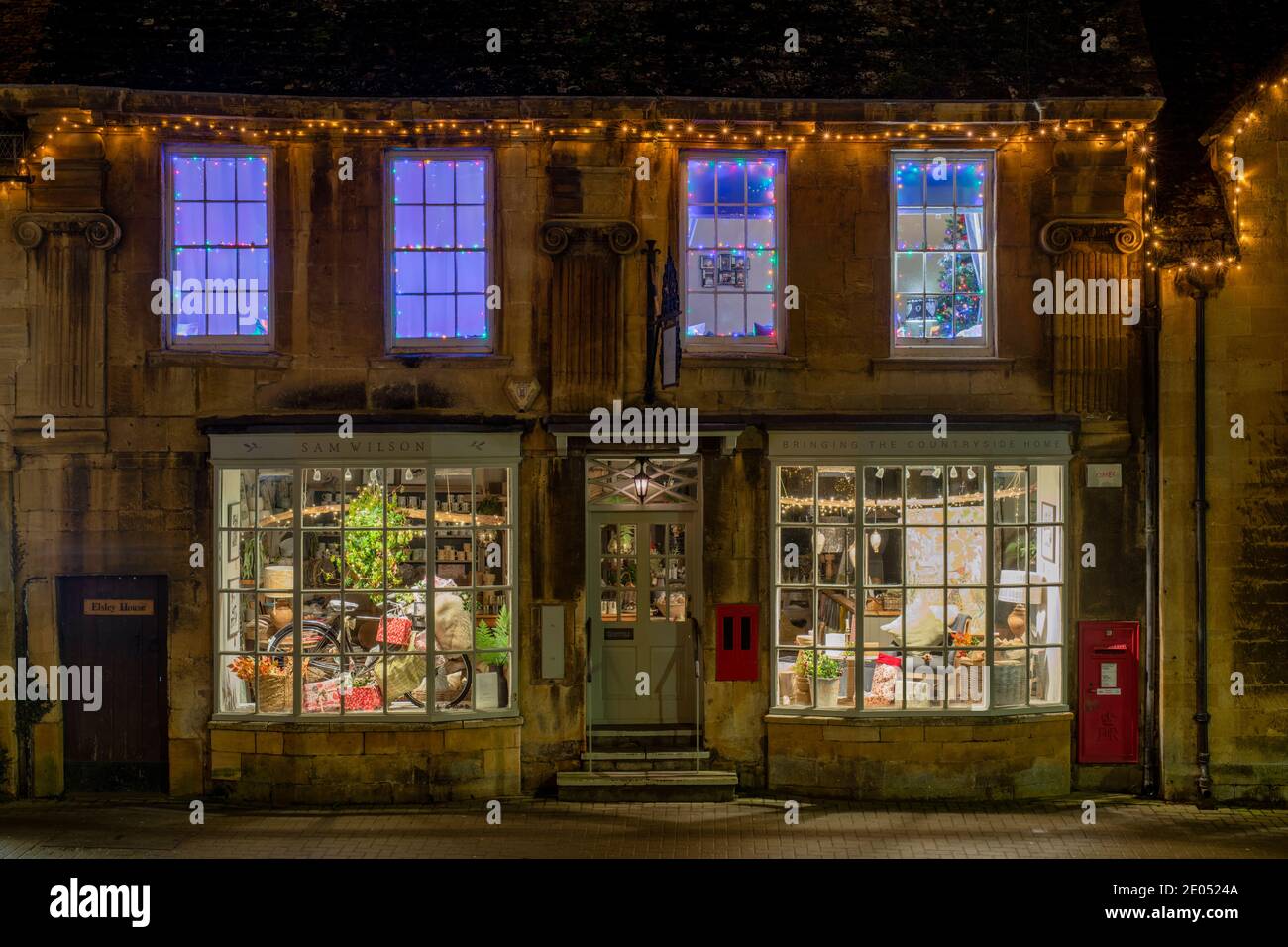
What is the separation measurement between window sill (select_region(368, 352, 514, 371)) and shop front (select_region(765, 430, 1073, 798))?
9.28ft

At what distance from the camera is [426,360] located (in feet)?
42.3

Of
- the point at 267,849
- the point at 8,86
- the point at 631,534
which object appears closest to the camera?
the point at 267,849

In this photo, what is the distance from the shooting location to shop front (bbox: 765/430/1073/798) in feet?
42.1

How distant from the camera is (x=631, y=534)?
43.8 feet

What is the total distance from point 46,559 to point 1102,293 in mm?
10799

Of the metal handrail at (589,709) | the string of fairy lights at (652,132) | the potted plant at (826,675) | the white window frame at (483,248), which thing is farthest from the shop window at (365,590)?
the string of fairy lights at (652,132)

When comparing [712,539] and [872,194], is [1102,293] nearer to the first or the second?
[872,194]

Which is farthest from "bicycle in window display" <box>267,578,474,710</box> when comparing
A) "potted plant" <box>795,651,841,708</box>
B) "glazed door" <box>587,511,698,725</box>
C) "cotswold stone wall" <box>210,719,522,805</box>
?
"potted plant" <box>795,651,841,708</box>

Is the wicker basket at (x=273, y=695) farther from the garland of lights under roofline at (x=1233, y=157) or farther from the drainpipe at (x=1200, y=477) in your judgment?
the garland of lights under roofline at (x=1233, y=157)

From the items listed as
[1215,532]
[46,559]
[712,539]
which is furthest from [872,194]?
[46,559]

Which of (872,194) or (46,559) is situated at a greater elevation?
(872,194)

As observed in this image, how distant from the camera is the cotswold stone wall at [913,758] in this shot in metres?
12.8

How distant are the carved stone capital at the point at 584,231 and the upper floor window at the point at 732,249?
0.60 meters

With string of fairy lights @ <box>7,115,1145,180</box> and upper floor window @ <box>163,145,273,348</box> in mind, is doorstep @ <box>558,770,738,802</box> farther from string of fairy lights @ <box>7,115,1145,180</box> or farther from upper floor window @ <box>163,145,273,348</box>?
string of fairy lights @ <box>7,115,1145,180</box>
